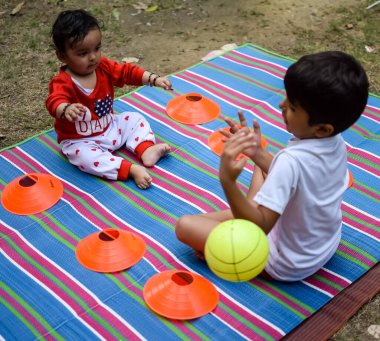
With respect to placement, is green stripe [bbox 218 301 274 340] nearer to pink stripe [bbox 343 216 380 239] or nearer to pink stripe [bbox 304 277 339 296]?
pink stripe [bbox 304 277 339 296]

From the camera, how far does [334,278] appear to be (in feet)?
7.80

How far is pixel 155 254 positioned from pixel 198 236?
287 mm

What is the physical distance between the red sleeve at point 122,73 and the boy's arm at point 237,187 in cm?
144

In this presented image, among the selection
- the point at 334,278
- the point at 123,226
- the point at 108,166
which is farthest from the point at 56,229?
the point at 334,278

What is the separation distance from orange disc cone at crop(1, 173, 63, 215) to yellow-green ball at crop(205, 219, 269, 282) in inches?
47.6

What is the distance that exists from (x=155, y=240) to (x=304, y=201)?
85cm

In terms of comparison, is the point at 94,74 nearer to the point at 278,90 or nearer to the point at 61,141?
the point at 61,141

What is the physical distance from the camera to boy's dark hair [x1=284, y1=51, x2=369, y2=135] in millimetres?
1832

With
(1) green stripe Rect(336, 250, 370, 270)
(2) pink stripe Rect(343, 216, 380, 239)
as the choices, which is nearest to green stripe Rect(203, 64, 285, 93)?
(2) pink stripe Rect(343, 216, 380, 239)

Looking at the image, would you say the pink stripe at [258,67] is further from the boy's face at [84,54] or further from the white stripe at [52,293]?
the white stripe at [52,293]

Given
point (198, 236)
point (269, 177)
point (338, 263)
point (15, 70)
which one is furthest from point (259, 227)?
point (15, 70)

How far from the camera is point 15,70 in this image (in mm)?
4074

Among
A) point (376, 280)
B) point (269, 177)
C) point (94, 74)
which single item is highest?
point (269, 177)

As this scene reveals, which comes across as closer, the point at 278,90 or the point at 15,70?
the point at 278,90
